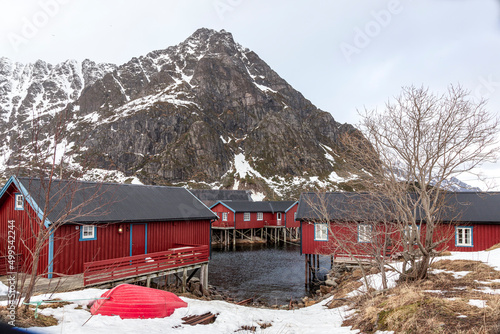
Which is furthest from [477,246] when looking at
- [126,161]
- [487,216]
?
[126,161]

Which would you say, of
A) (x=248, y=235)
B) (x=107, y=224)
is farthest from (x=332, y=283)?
(x=248, y=235)

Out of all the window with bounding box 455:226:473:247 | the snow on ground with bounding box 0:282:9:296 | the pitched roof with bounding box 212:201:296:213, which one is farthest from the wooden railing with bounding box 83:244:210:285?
the pitched roof with bounding box 212:201:296:213

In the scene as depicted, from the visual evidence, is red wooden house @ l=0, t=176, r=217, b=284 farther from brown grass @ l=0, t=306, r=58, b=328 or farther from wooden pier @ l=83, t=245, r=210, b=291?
brown grass @ l=0, t=306, r=58, b=328

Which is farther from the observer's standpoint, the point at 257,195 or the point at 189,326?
the point at 257,195

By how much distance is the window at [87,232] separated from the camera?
1738cm

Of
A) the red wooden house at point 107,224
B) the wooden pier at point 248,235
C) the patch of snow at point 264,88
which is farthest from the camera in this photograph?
the patch of snow at point 264,88

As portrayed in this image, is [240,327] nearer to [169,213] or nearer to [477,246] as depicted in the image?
[169,213]

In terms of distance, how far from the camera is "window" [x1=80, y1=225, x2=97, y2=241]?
17375 mm

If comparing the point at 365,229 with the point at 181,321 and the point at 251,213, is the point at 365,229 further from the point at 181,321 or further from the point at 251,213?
the point at 251,213

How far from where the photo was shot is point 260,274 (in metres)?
30.6

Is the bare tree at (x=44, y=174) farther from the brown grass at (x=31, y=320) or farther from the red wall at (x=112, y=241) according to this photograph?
the red wall at (x=112, y=241)

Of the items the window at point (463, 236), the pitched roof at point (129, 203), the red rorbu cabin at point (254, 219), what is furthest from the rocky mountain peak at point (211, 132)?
the window at point (463, 236)

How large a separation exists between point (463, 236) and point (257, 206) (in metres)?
37.4

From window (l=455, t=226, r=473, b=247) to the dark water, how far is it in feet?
38.5
